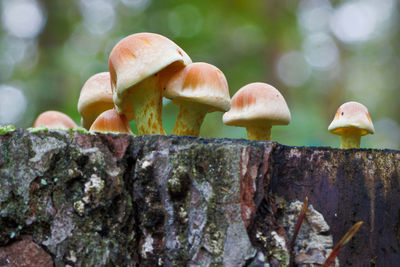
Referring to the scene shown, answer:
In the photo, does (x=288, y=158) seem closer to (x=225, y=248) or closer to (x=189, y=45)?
(x=225, y=248)

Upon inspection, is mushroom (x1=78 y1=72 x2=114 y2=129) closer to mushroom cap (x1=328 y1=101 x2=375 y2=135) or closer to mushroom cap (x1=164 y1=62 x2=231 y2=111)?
mushroom cap (x1=164 y1=62 x2=231 y2=111)

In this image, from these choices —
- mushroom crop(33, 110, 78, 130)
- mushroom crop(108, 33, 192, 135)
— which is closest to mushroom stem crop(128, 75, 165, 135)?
mushroom crop(108, 33, 192, 135)

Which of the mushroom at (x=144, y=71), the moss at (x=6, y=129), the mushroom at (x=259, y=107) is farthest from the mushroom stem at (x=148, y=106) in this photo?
the moss at (x=6, y=129)

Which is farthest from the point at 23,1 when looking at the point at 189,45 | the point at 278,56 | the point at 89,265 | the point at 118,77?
the point at 89,265

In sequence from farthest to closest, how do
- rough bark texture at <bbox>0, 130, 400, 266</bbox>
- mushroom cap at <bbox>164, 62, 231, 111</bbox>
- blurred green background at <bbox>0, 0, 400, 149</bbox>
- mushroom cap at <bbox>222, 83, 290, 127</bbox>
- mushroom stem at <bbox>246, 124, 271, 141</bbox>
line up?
1. blurred green background at <bbox>0, 0, 400, 149</bbox>
2. mushroom stem at <bbox>246, 124, 271, 141</bbox>
3. mushroom cap at <bbox>222, 83, 290, 127</bbox>
4. mushroom cap at <bbox>164, 62, 231, 111</bbox>
5. rough bark texture at <bbox>0, 130, 400, 266</bbox>

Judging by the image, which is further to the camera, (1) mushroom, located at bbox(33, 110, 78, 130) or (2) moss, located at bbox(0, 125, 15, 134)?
(1) mushroom, located at bbox(33, 110, 78, 130)

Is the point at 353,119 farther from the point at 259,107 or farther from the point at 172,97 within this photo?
the point at 172,97
